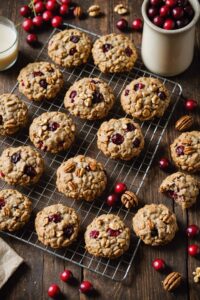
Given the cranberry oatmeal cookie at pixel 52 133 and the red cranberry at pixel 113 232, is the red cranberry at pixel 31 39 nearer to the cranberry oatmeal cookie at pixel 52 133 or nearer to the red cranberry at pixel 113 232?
the cranberry oatmeal cookie at pixel 52 133

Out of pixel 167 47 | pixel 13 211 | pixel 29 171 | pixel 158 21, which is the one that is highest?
pixel 158 21

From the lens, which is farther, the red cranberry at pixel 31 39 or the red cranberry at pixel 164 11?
the red cranberry at pixel 31 39

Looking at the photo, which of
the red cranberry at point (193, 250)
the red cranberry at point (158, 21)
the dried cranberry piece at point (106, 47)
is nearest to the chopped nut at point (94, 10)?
the dried cranberry piece at point (106, 47)

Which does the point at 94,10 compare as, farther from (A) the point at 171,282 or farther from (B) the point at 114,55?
(A) the point at 171,282

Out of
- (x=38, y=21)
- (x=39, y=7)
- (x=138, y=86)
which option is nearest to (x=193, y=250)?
(x=138, y=86)

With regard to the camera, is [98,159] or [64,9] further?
[64,9]
